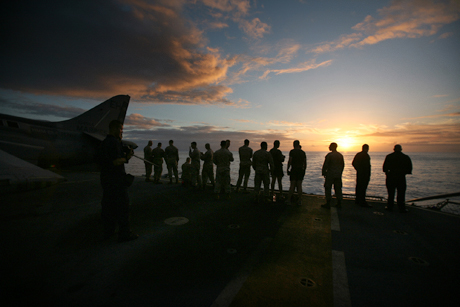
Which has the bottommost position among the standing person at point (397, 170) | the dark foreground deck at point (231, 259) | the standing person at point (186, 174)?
the dark foreground deck at point (231, 259)

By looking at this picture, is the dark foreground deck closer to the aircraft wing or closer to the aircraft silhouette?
the aircraft wing

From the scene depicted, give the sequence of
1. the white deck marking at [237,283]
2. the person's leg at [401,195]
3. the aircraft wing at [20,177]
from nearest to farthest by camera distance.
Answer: the white deck marking at [237,283] → the aircraft wing at [20,177] → the person's leg at [401,195]

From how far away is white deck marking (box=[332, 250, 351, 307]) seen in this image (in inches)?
83.4

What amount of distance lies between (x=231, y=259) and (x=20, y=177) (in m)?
6.19

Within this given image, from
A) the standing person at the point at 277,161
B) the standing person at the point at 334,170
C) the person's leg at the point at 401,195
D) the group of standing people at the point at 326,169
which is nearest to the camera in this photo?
the person's leg at the point at 401,195

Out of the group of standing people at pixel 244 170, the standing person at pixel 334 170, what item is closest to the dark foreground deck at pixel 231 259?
the group of standing people at pixel 244 170

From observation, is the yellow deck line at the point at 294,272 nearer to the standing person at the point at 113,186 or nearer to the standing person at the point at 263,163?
the standing person at the point at 263,163

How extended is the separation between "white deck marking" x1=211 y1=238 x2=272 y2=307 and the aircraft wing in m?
5.84

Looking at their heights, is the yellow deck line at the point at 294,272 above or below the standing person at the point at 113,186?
below

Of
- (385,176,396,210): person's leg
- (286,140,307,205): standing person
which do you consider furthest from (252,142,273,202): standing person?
(385,176,396,210): person's leg

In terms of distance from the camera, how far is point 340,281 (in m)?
2.46

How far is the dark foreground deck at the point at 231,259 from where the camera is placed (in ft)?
7.11

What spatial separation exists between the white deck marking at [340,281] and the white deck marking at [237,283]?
111cm

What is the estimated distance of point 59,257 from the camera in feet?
9.51
